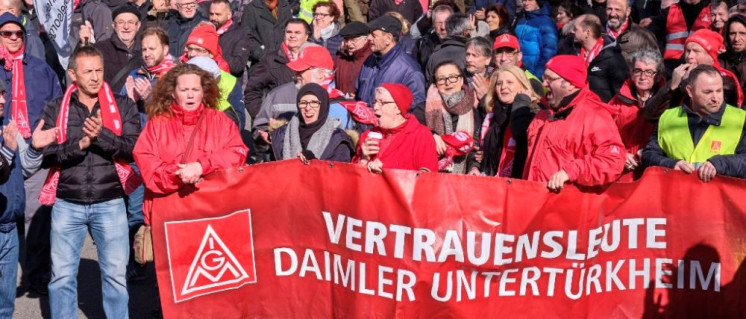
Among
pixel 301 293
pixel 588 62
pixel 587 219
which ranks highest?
pixel 588 62

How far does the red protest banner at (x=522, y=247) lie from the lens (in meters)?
7.14

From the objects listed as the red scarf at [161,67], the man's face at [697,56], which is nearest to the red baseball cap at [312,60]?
the red scarf at [161,67]

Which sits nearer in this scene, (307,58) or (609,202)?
(609,202)

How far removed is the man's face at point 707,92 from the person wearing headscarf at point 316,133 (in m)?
2.46

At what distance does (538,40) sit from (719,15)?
2522mm

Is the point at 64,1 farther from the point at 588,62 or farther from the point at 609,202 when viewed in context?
the point at 609,202

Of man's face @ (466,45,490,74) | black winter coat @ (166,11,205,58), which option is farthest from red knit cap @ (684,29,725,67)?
black winter coat @ (166,11,205,58)

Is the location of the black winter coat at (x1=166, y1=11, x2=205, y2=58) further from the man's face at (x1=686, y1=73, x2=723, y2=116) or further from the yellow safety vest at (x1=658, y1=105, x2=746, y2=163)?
the man's face at (x1=686, y1=73, x2=723, y2=116)

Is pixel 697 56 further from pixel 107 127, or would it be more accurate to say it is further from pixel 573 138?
pixel 107 127

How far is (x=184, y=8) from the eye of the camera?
12570 mm

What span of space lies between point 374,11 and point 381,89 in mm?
7801

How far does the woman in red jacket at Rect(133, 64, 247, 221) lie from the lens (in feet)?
24.1

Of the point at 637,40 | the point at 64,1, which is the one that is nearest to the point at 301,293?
the point at 637,40

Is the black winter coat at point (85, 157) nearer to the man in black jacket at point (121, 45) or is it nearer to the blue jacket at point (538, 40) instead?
the man in black jacket at point (121, 45)
